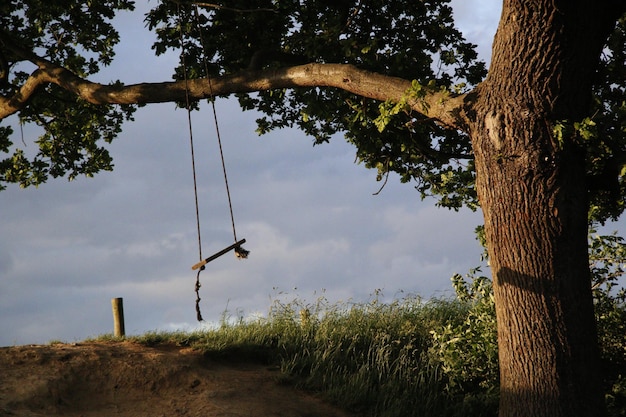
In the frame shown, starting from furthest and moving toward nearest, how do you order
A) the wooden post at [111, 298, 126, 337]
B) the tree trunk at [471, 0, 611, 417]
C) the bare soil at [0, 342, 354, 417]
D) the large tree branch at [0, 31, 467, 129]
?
1. the wooden post at [111, 298, 126, 337]
2. the bare soil at [0, 342, 354, 417]
3. the large tree branch at [0, 31, 467, 129]
4. the tree trunk at [471, 0, 611, 417]

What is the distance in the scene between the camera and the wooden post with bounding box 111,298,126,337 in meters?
14.2

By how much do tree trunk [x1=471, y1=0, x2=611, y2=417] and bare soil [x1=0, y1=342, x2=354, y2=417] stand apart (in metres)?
3.36

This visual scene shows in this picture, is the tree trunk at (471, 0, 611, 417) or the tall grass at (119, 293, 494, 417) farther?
the tall grass at (119, 293, 494, 417)

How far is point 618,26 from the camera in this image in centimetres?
1204

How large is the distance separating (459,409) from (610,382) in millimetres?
2627

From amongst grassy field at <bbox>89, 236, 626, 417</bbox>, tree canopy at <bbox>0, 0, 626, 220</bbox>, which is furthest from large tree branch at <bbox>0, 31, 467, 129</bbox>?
grassy field at <bbox>89, 236, 626, 417</bbox>

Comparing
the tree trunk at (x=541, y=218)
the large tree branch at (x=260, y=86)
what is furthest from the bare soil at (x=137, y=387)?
the large tree branch at (x=260, y=86)

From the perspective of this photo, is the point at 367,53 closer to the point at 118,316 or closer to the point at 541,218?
the point at 541,218

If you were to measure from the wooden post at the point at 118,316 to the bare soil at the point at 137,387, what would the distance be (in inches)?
81.2

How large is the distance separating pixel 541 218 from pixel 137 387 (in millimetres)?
6710

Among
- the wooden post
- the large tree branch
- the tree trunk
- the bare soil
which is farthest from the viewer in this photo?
the wooden post

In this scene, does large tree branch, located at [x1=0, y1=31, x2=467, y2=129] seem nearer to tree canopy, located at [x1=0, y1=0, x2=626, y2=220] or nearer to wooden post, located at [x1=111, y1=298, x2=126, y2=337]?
tree canopy, located at [x1=0, y1=0, x2=626, y2=220]

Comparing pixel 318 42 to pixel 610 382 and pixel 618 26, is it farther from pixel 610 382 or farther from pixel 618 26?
pixel 610 382

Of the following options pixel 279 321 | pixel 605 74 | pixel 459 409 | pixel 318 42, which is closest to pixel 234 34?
pixel 318 42
